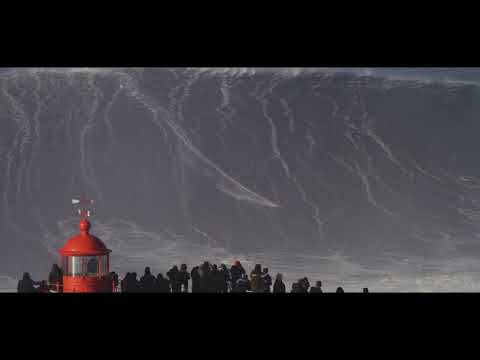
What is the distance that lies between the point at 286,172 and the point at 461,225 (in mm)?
4573

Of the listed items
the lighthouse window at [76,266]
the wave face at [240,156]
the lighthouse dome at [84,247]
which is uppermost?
the wave face at [240,156]

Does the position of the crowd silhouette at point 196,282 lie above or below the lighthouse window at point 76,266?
below

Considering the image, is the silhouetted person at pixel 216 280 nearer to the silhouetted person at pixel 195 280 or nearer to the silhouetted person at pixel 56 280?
the silhouetted person at pixel 195 280

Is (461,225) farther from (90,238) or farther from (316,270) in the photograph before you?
(90,238)

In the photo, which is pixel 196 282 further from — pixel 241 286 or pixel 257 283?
pixel 257 283

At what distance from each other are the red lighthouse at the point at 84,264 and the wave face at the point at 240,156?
12.9 m

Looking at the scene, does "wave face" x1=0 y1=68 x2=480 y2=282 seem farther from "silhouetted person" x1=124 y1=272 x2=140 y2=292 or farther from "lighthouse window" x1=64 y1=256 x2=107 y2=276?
"lighthouse window" x1=64 y1=256 x2=107 y2=276

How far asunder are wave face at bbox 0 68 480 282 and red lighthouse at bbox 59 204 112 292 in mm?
12917

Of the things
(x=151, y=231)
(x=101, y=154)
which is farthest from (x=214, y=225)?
(x=101, y=154)

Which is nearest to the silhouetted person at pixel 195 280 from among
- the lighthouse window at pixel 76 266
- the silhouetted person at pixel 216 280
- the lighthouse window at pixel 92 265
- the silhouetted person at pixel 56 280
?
the silhouetted person at pixel 216 280

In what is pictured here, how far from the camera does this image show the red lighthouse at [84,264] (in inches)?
495

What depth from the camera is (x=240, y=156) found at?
27734 mm

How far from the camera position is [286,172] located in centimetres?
2750

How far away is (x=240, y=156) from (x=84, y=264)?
15.2m
